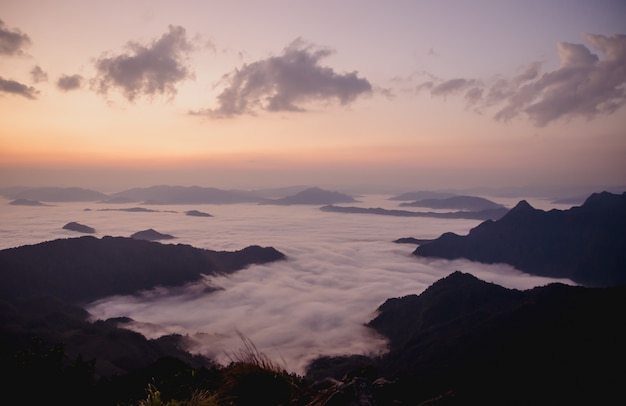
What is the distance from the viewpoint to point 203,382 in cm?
913

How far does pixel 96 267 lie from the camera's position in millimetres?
130625

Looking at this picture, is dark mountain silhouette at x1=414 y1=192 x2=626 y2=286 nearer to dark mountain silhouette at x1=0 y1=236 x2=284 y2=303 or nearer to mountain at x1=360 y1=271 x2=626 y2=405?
mountain at x1=360 y1=271 x2=626 y2=405

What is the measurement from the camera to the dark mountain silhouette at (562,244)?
16138 centimetres

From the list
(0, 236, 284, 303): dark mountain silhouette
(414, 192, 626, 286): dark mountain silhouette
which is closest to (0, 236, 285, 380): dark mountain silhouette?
(0, 236, 284, 303): dark mountain silhouette

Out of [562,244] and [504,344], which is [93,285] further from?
[562,244]

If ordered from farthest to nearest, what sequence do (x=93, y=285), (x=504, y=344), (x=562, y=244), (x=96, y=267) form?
1. (x=562, y=244)
2. (x=96, y=267)
3. (x=93, y=285)
4. (x=504, y=344)

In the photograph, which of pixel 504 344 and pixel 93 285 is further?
pixel 93 285

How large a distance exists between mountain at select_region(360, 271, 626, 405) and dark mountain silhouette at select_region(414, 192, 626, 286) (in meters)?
104

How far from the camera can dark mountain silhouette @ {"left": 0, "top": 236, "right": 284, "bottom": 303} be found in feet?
388

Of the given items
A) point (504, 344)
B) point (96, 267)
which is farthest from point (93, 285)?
point (504, 344)

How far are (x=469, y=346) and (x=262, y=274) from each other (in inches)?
4064

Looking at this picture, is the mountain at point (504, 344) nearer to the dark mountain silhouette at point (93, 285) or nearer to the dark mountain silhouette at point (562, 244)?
the dark mountain silhouette at point (93, 285)

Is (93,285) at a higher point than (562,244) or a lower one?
lower

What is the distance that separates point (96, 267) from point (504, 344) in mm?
128811
